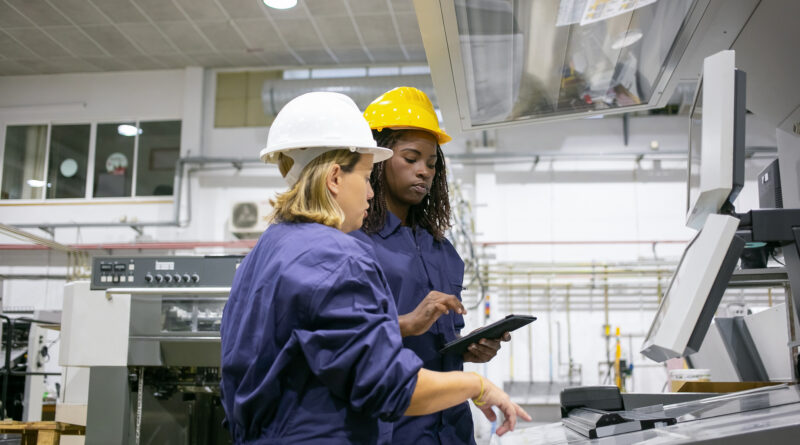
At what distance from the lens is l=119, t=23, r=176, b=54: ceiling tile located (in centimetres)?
662

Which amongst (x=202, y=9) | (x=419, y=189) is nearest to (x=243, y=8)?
(x=202, y=9)

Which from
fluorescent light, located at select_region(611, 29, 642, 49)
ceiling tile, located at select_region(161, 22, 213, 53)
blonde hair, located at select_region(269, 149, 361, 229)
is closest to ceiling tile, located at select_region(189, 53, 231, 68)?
ceiling tile, located at select_region(161, 22, 213, 53)

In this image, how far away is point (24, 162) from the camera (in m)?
7.86

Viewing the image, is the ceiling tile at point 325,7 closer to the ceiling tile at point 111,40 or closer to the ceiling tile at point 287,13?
the ceiling tile at point 287,13

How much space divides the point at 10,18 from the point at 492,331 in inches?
259

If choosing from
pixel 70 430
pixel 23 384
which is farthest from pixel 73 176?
pixel 70 430

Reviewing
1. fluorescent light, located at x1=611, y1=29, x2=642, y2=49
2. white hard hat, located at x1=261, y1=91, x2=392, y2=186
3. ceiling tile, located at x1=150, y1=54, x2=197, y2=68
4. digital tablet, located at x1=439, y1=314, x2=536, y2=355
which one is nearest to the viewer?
white hard hat, located at x1=261, y1=91, x2=392, y2=186

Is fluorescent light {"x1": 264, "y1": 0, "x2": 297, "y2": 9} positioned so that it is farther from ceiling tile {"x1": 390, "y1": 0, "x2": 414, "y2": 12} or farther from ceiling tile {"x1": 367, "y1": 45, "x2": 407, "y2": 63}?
ceiling tile {"x1": 367, "y1": 45, "x2": 407, "y2": 63}

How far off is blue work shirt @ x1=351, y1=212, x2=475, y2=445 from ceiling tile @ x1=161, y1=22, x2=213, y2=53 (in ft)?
17.7

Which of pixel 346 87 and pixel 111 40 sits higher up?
pixel 111 40

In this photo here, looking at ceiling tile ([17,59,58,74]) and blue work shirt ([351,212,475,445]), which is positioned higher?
ceiling tile ([17,59,58,74])

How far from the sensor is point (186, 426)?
3271mm

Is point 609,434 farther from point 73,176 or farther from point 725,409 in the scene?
point 73,176

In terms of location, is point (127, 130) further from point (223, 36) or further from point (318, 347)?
point (318, 347)
